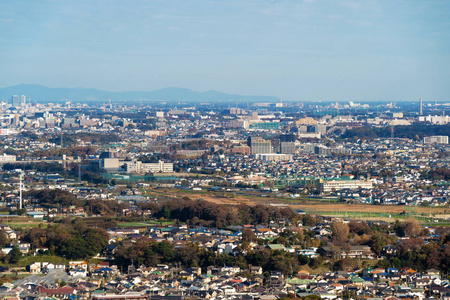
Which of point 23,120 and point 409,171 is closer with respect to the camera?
point 409,171

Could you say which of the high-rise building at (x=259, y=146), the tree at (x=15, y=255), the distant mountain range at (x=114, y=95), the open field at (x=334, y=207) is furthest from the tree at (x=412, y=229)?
the distant mountain range at (x=114, y=95)

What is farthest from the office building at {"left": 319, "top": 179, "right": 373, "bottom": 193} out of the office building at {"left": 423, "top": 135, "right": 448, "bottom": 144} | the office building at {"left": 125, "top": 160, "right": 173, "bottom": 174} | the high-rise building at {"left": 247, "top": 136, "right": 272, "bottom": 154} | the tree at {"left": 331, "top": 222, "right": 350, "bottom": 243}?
the office building at {"left": 423, "top": 135, "right": 448, "bottom": 144}

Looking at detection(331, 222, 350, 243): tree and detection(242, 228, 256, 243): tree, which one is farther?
detection(331, 222, 350, 243): tree

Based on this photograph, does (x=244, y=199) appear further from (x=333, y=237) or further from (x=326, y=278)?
(x=326, y=278)

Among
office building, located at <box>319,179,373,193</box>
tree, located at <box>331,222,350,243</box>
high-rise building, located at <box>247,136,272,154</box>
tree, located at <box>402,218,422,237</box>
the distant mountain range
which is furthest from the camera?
the distant mountain range

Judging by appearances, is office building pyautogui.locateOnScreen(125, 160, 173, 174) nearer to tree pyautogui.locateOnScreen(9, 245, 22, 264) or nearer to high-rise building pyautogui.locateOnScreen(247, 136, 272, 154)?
high-rise building pyautogui.locateOnScreen(247, 136, 272, 154)

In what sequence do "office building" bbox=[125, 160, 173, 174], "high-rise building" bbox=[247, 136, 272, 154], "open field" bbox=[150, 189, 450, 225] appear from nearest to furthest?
"open field" bbox=[150, 189, 450, 225], "office building" bbox=[125, 160, 173, 174], "high-rise building" bbox=[247, 136, 272, 154]

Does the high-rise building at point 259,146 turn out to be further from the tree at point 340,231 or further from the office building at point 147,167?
the tree at point 340,231

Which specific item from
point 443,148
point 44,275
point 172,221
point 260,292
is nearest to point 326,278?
point 260,292

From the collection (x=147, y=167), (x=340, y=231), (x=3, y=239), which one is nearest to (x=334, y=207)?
(x=340, y=231)
